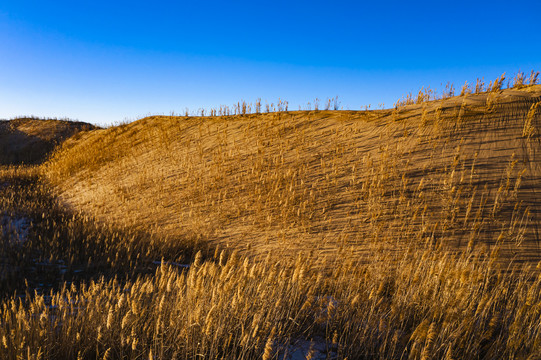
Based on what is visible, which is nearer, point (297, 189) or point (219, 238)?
point (219, 238)

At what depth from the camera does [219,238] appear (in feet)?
22.8

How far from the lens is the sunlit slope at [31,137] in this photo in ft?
72.3

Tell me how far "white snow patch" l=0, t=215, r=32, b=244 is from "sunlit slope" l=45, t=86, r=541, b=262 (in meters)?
1.85

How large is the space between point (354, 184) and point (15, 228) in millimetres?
8162

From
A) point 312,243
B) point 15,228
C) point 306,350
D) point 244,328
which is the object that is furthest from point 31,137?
point 306,350

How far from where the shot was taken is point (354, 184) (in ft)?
24.1

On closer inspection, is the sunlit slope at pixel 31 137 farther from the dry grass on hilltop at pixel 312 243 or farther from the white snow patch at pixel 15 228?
the white snow patch at pixel 15 228

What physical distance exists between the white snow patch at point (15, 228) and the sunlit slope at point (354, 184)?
185 cm

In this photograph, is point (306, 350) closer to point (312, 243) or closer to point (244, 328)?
point (244, 328)

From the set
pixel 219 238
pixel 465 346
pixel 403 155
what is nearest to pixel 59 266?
pixel 219 238

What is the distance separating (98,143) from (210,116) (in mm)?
7484

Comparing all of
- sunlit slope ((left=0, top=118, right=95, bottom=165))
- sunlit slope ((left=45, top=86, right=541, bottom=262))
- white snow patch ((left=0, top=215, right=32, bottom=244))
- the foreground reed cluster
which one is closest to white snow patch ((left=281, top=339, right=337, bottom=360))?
the foreground reed cluster

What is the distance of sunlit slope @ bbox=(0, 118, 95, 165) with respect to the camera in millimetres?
22031

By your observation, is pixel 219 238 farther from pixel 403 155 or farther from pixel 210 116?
pixel 210 116
